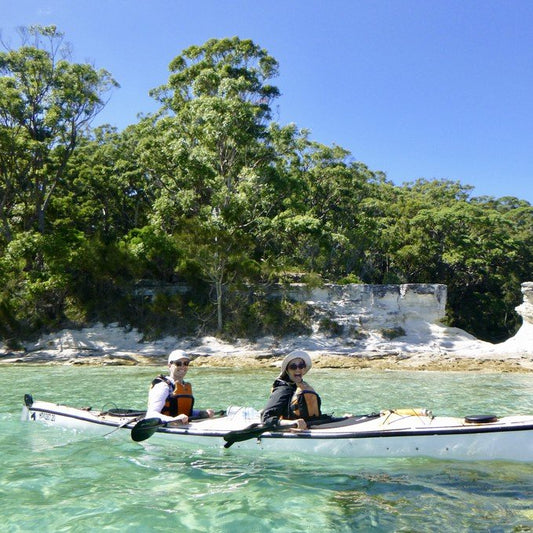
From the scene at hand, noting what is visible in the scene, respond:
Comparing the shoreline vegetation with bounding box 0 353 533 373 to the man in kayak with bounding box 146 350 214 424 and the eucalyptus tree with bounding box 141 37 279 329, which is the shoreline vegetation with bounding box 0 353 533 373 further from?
the man in kayak with bounding box 146 350 214 424

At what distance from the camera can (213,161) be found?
20.9 m


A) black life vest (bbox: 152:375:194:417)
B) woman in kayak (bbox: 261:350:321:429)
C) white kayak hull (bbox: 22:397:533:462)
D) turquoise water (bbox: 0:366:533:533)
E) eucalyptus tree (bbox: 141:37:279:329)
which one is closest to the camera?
turquoise water (bbox: 0:366:533:533)

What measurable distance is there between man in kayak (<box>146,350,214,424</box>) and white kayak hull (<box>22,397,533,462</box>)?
20 centimetres

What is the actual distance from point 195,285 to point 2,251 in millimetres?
8373

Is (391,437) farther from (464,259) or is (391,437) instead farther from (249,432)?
(464,259)

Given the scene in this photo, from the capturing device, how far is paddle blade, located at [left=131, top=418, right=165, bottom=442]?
5.66 m

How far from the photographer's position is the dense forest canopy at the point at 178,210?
20.0 m

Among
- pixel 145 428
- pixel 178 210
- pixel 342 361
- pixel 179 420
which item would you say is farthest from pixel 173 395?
pixel 178 210

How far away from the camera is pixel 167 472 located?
5375mm

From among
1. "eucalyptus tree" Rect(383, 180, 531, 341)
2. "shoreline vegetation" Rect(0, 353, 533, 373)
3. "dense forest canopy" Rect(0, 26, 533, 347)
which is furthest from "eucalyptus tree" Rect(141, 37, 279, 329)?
"eucalyptus tree" Rect(383, 180, 531, 341)

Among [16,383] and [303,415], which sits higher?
[303,415]

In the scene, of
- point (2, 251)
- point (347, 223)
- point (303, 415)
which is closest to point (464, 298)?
point (347, 223)

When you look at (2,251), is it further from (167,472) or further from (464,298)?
(464,298)

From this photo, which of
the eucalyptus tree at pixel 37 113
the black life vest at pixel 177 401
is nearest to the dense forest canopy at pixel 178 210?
the eucalyptus tree at pixel 37 113
